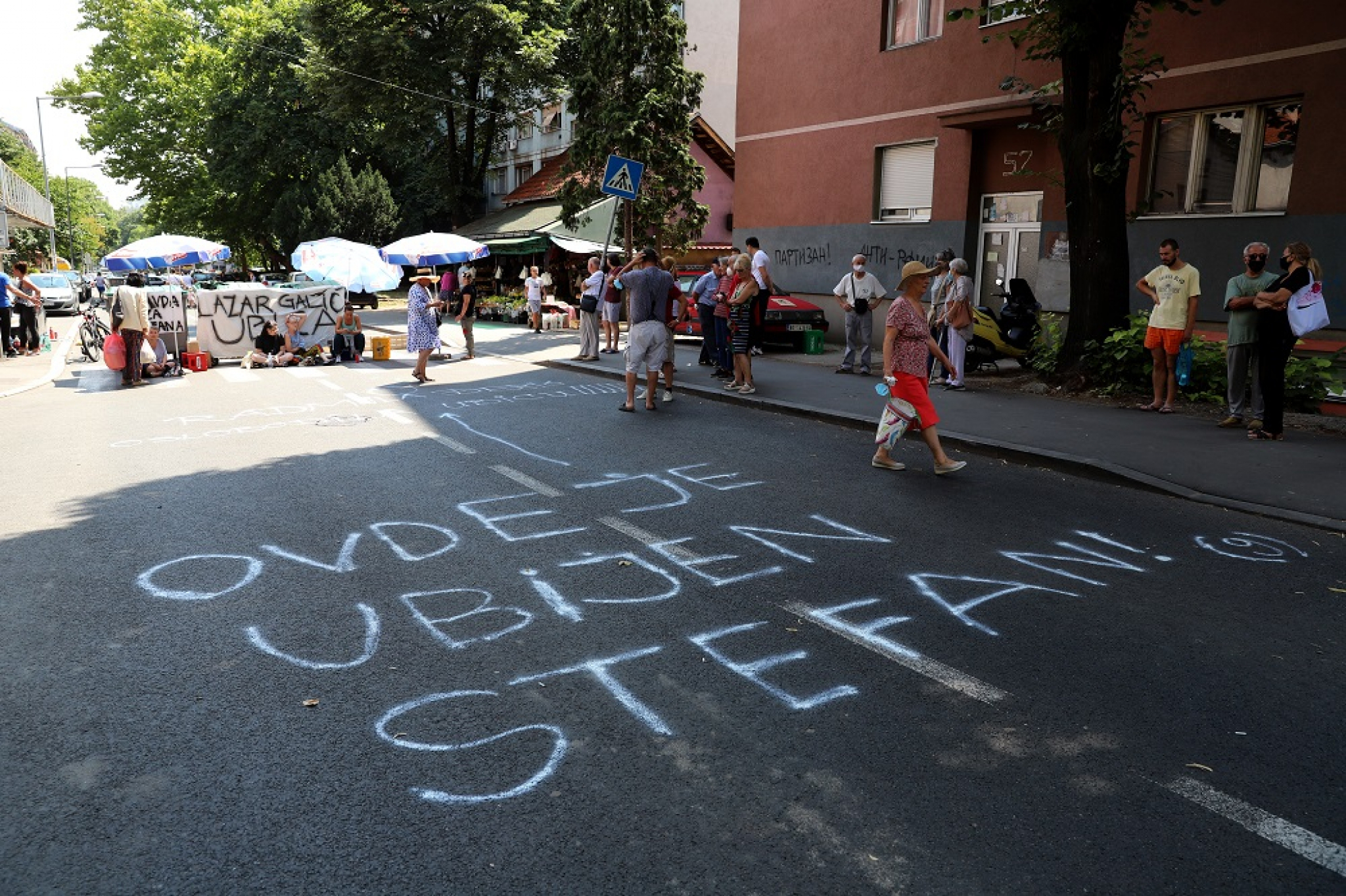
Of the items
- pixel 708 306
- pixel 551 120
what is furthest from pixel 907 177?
pixel 551 120

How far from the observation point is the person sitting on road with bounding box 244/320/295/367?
16266mm

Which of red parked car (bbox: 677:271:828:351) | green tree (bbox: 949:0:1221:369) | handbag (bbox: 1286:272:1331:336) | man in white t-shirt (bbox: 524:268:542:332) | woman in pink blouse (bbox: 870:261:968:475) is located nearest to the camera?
woman in pink blouse (bbox: 870:261:968:475)

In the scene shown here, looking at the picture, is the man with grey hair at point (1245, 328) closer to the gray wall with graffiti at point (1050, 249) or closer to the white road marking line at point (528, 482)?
the gray wall with graffiti at point (1050, 249)

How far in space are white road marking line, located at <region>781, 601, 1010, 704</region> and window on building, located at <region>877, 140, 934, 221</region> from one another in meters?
14.7

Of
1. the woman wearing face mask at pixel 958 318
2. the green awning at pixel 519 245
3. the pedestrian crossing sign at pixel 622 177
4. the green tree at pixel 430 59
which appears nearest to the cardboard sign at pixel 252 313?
the pedestrian crossing sign at pixel 622 177

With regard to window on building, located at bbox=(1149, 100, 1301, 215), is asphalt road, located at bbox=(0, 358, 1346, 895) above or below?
below

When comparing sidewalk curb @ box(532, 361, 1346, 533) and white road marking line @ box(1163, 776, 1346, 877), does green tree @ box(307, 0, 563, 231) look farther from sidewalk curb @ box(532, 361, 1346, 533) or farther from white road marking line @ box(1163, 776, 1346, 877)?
white road marking line @ box(1163, 776, 1346, 877)

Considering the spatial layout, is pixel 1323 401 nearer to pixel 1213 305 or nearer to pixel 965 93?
pixel 1213 305

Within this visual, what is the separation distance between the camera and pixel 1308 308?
341 inches

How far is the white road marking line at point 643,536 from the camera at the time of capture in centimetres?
566

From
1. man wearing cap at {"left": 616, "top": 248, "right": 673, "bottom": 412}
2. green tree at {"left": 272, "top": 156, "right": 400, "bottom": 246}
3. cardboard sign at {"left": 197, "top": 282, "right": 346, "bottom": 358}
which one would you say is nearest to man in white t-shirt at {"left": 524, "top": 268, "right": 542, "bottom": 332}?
cardboard sign at {"left": 197, "top": 282, "right": 346, "bottom": 358}

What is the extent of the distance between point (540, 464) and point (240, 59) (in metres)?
42.3

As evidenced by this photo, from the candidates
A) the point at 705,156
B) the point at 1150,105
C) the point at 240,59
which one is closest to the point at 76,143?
the point at 240,59

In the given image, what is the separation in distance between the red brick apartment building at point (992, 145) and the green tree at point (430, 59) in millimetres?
15828
